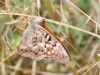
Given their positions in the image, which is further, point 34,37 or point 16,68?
point 16,68

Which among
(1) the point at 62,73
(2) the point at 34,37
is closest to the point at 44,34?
(2) the point at 34,37

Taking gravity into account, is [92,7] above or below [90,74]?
above

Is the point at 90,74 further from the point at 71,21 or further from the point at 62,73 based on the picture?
the point at 71,21

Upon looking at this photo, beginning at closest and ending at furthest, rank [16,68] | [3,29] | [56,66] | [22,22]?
[22,22]
[3,29]
[16,68]
[56,66]

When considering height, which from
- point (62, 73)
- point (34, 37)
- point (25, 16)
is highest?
point (25, 16)

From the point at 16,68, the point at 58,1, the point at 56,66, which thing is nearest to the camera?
the point at 16,68

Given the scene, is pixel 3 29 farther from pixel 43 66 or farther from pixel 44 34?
pixel 43 66

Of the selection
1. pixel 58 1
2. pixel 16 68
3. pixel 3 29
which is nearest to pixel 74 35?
pixel 58 1
